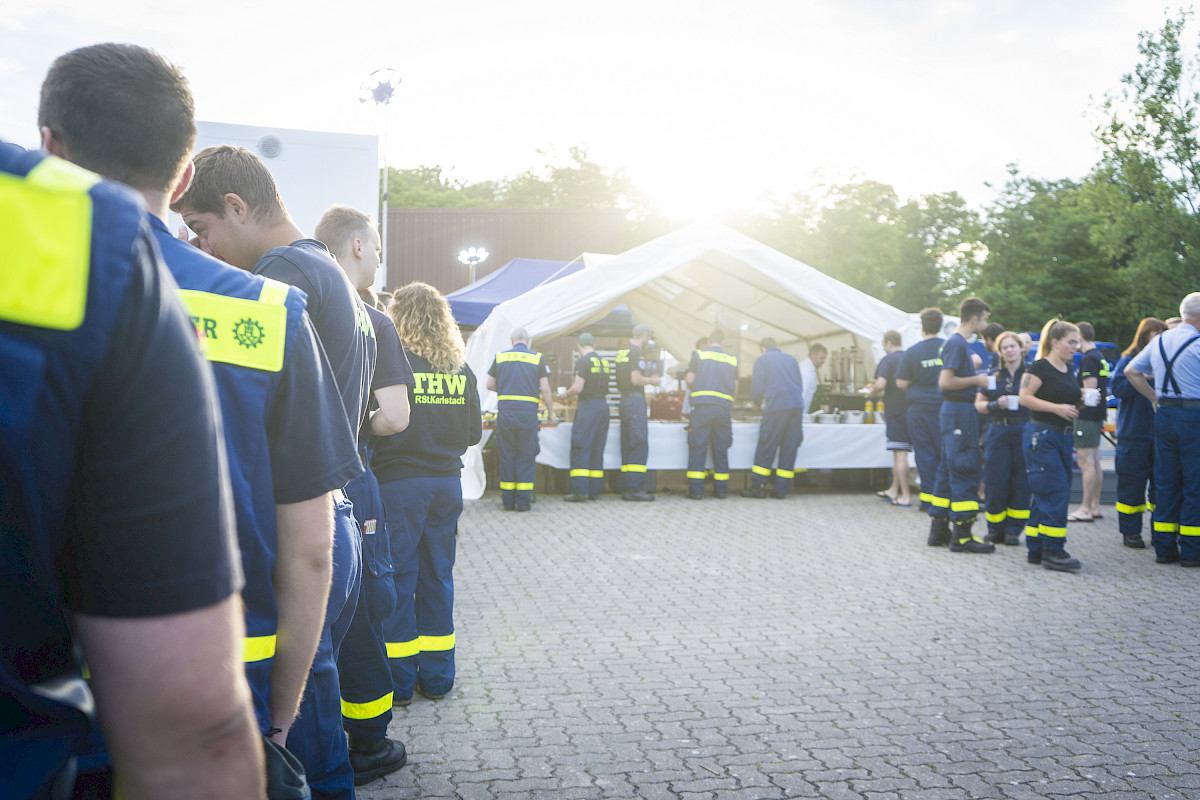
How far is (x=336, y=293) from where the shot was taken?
2.32 m

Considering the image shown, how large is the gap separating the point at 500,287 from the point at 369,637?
12.3 meters

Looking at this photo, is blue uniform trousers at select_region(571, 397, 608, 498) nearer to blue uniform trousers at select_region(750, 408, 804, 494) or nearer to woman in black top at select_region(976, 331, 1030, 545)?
blue uniform trousers at select_region(750, 408, 804, 494)

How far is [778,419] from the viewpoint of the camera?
1169 centimetres

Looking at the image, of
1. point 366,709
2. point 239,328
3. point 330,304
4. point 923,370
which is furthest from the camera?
point 923,370

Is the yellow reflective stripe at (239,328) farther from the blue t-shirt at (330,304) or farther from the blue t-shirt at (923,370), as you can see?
the blue t-shirt at (923,370)

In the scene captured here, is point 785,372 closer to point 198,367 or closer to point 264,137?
point 264,137

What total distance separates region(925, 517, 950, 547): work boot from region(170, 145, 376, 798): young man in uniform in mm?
6864

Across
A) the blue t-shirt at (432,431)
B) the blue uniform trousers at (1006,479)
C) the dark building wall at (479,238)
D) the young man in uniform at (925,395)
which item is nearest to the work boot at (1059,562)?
the blue uniform trousers at (1006,479)

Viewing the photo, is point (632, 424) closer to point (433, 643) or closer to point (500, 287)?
point (500, 287)

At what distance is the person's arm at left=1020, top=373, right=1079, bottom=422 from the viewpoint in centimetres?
697

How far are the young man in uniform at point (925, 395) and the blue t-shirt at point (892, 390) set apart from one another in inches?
35.2

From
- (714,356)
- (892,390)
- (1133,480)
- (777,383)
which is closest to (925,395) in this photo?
(892,390)

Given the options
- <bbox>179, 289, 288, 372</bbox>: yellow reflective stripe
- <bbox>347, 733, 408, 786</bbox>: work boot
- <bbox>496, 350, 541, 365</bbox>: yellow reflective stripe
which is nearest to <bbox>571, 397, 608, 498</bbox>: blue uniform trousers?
<bbox>496, 350, 541, 365</bbox>: yellow reflective stripe

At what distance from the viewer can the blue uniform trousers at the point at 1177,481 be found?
7305 millimetres
